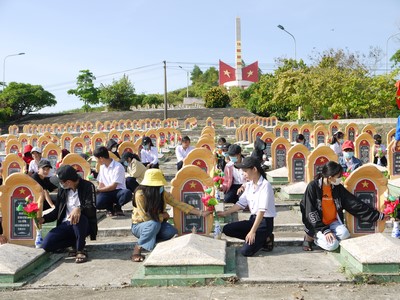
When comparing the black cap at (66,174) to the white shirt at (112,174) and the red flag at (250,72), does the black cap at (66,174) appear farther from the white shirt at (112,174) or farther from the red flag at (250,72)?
the red flag at (250,72)

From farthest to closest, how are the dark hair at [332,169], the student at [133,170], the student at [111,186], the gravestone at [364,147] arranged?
1. the gravestone at [364,147]
2. the student at [133,170]
3. the student at [111,186]
4. the dark hair at [332,169]

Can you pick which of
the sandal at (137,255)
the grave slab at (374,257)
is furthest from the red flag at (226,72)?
the grave slab at (374,257)

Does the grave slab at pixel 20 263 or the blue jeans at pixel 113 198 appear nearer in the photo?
the grave slab at pixel 20 263

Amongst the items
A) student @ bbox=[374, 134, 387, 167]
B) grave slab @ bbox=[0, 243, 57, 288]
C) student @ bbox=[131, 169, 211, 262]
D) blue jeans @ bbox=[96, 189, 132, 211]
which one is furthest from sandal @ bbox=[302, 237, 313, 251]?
student @ bbox=[374, 134, 387, 167]

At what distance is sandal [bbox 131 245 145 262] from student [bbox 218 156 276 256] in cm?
110

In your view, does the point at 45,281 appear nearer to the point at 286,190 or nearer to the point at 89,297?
the point at 89,297

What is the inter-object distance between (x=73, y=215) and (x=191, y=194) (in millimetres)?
1636

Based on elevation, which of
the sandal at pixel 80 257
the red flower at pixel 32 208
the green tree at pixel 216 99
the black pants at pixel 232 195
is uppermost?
the green tree at pixel 216 99

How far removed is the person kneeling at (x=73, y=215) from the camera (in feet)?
20.1

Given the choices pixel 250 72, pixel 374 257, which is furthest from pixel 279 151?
pixel 250 72

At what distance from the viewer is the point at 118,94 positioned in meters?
56.7

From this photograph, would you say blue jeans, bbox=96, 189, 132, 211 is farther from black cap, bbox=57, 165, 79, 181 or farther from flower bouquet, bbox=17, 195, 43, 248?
black cap, bbox=57, 165, 79, 181

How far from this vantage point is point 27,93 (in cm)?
5100

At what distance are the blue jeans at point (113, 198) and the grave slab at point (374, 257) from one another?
391 centimetres
